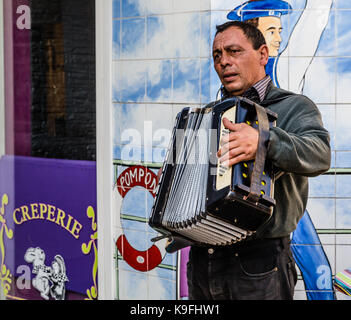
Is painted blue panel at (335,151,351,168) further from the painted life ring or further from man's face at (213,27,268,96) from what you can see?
the painted life ring

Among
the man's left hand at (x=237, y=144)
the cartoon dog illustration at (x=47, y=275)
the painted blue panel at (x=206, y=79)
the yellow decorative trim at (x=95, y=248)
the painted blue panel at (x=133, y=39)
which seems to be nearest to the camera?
the man's left hand at (x=237, y=144)

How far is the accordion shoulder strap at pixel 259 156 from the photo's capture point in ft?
7.50

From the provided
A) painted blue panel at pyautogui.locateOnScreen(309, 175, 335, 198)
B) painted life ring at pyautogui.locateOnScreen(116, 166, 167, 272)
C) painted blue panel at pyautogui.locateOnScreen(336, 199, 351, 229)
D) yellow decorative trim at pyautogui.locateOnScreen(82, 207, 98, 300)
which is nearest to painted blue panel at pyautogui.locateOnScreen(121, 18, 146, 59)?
painted life ring at pyautogui.locateOnScreen(116, 166, 167, 272)

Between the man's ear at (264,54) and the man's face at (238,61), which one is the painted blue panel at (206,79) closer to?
the man's face at (238,61)

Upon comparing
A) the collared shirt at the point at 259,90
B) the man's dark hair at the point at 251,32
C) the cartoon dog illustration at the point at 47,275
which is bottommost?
the cartoon dog illustration at the point at 47,275

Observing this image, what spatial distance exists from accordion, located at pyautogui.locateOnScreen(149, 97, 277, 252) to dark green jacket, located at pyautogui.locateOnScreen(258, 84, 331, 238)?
0.07m

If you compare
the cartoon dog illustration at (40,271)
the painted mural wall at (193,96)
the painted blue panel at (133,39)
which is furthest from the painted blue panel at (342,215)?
the cartoon dog illustration at (40,271)

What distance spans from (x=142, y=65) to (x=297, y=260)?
137 centimetres

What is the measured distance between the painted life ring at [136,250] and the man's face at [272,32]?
963 millimetres

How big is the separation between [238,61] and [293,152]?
66 cm

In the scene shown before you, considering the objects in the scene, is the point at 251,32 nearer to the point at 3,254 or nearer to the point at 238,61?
the point at 238,61

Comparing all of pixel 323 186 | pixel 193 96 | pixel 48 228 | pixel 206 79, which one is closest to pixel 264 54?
pixel 206 79

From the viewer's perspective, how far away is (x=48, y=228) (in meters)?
3.66

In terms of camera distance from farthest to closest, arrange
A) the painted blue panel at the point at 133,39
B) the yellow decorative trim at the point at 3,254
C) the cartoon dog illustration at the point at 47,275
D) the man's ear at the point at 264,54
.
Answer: the yellow decorative trim at the point at 3,254 → the cartoon dog illustration at the point at 47,275 → the painted blue panel at the point at 133,39 → the man's ear at the point at 264,54
